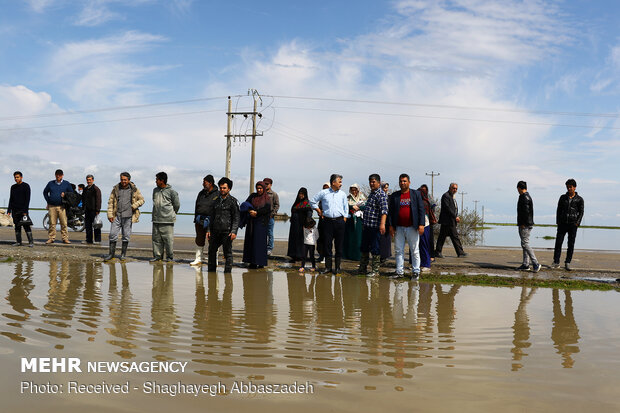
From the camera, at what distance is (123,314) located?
5.59m

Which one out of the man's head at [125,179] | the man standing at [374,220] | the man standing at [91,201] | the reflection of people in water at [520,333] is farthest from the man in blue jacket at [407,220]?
the man standing at [91,201]

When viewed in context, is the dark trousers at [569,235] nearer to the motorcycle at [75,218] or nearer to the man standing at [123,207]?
the man standing at [123,207]

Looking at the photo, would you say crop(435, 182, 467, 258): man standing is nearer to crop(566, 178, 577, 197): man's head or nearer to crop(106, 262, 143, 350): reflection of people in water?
crop(566, 178, 577, 197): man's head

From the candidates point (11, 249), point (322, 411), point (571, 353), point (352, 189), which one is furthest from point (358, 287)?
point (11, 249)

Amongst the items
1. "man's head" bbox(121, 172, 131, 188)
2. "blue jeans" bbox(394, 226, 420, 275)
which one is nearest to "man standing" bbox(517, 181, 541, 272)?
"blue jeans" bbox(394, 226, 420, 275)

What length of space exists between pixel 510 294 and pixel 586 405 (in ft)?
17.4

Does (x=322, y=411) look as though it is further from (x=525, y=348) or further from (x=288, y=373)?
(x=525, y=348)

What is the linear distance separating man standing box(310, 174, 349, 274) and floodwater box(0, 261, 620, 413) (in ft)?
7.58

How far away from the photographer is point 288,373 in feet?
11.9

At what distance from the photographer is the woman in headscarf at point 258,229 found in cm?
1102

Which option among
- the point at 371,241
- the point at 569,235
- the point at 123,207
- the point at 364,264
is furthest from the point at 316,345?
the point at 569,235

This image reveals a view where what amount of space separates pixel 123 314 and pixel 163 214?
6.39 m

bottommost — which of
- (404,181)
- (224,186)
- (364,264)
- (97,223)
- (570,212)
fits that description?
(364,264)

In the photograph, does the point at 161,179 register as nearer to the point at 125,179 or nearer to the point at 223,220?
the point at 125,179
